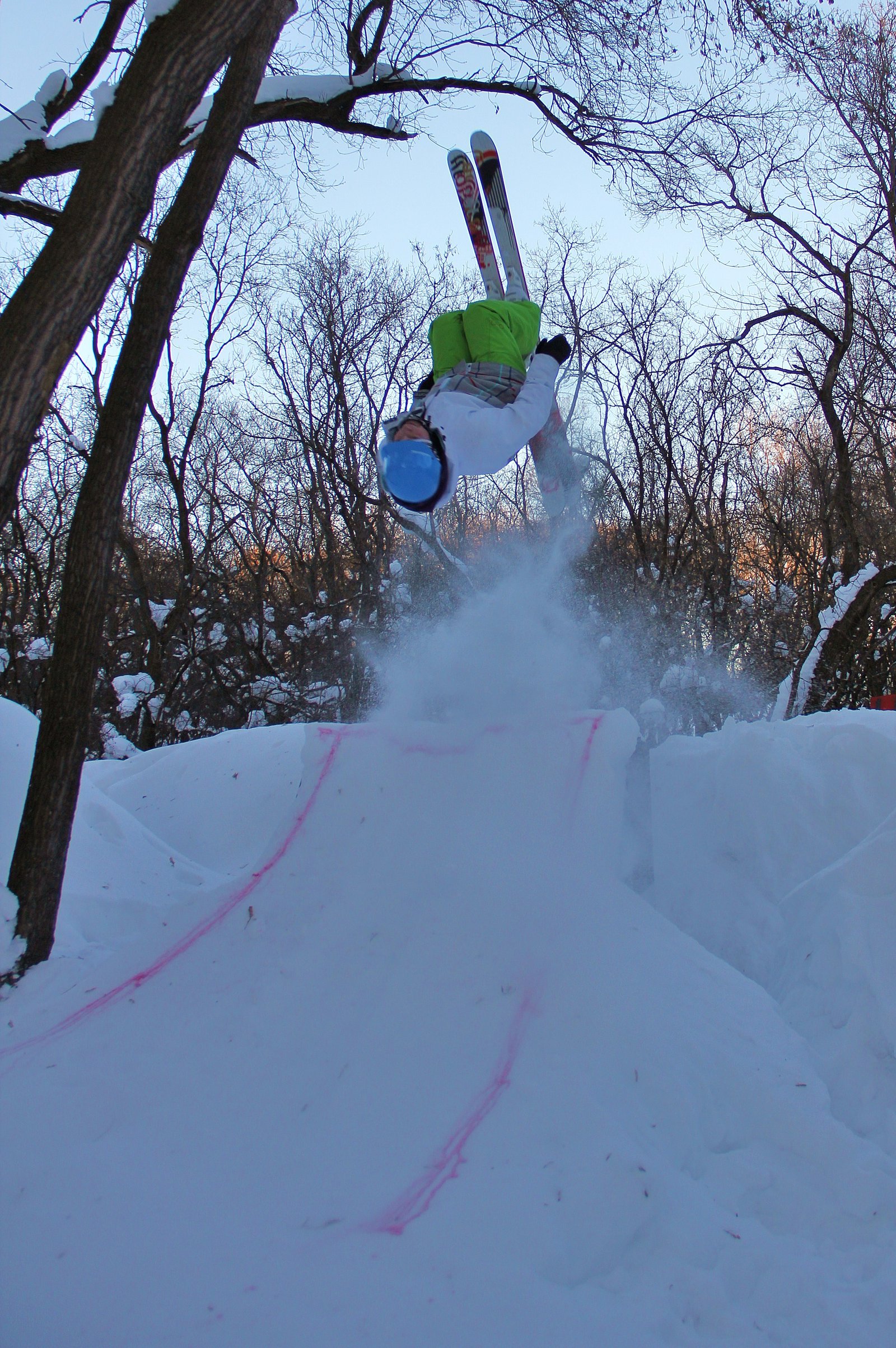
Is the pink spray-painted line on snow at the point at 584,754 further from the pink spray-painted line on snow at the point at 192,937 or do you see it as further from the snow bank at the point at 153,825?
the snow bank at the point at 153,825

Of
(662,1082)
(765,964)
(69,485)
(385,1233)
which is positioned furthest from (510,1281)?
(69,485)

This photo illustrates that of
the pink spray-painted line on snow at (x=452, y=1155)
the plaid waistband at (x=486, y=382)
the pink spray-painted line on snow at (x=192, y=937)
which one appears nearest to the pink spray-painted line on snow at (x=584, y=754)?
the pink spray-painted line on snow at (x=452, y=1155)

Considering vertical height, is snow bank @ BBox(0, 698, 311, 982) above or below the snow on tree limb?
below

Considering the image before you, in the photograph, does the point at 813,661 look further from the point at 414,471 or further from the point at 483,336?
the point at 414,471

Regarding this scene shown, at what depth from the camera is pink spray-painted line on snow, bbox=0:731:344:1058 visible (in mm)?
2682

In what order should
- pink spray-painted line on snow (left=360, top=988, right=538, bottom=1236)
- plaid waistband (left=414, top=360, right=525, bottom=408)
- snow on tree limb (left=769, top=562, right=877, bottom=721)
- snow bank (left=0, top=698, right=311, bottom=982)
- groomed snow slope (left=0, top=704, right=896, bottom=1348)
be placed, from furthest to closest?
snow on tree limb (left=769, top=562, right=877, bottom=721) → plaid waistband (left=414, top=360, right=525, bottom=408) → snow bank (left=0, top=698, right=311, bottom=982) → pink spray-painted line on snow (left=360, top=988, right=538, bottom=1236) → groomed snow slope (left=0, top=704, right=896, bottom=1348)

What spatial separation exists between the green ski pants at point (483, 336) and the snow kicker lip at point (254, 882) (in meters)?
2.18

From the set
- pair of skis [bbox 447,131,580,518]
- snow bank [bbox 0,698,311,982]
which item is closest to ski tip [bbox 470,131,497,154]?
pair of skis [bbox 447,131,580,518]

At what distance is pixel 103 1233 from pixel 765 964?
238cm

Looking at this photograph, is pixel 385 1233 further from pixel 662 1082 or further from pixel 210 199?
pixel 210 199

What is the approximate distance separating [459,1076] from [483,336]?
3.74m

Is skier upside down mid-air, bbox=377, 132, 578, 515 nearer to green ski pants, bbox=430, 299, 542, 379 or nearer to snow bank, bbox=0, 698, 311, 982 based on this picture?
green ski pants, bbox=430, 299, 542, 379

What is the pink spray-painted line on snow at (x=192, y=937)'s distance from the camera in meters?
2.68

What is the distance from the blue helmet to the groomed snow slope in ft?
3.54
